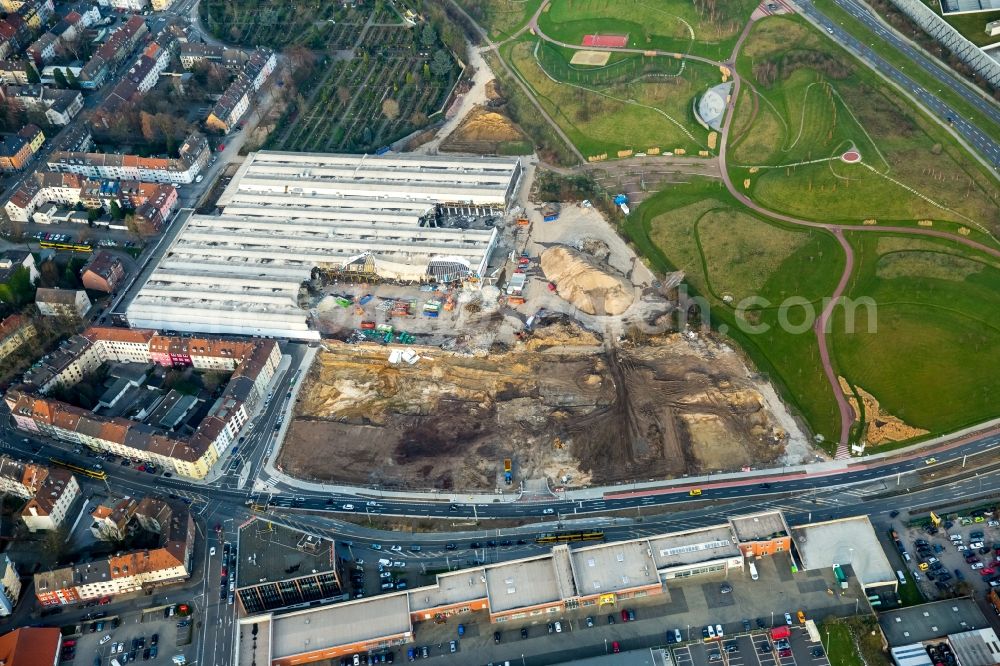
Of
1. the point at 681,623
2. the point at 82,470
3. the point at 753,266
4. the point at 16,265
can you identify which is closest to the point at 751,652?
the point at 681,623

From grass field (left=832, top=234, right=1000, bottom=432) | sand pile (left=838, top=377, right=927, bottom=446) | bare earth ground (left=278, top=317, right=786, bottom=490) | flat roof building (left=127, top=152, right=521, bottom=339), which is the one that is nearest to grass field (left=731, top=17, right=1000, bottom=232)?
grass field (left=832, top=234, right=1000, bottom=432)

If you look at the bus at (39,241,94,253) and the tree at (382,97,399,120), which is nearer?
the bus at (39,241,94,253)

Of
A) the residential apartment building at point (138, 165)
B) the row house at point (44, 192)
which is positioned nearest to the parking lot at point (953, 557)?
the residential apartment building at point (138, 165)

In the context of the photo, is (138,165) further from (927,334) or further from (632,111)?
(927,334)

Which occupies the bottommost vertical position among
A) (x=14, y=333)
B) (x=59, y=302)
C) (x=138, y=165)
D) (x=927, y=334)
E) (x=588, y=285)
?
(x=927, y=334)

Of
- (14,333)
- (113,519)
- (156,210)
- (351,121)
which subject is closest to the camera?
(113,519)

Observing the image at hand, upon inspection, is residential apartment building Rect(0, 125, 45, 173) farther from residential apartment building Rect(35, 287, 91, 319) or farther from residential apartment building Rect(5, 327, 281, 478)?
residential apartment building Rect(5, 327, 281, 478)
